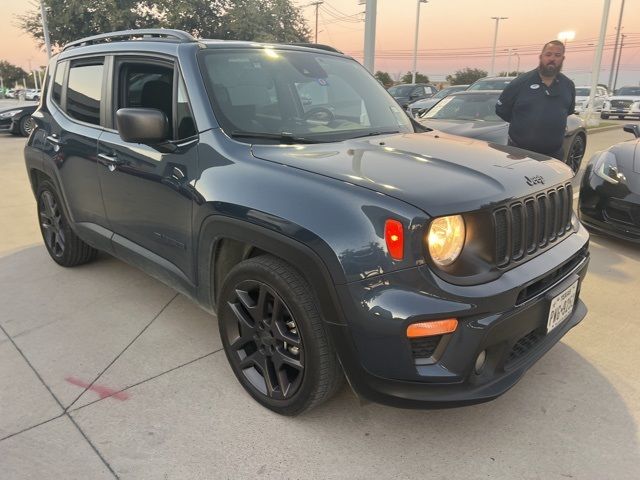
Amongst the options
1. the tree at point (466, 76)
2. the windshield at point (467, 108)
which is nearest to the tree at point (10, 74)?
the tree at point (466, 76)

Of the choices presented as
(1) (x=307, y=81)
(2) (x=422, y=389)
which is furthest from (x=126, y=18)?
(2) (x=422, y=389)

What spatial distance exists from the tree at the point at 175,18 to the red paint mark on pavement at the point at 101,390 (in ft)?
80.0

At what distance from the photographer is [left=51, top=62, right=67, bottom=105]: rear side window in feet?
13.5

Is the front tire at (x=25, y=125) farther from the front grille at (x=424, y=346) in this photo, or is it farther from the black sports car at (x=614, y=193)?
the front grille at (x=424, y=346)

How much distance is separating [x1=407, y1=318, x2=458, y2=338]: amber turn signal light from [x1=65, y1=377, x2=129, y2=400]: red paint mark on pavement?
65.1 inches

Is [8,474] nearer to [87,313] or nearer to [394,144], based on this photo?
[87,313]

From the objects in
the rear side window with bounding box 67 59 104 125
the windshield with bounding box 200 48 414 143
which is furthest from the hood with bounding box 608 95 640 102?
the rear side window with bounding box 67 59 104 125

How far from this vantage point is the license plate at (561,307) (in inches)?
91.4

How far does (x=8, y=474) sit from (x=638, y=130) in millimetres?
6403

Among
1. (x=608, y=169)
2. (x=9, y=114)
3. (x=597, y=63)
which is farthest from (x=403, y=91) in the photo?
(x=608, y=169)

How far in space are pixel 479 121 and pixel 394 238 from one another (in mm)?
6186

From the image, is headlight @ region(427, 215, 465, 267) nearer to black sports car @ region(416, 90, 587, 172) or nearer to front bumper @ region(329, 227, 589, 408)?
front bumper @ region(329, 227, 589, 408)

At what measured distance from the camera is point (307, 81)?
10.4ft

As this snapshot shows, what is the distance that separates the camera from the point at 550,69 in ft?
15.6
